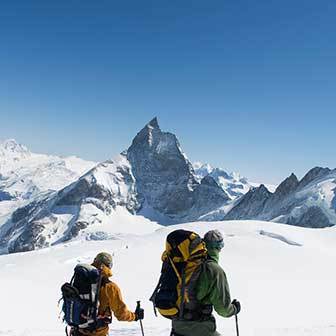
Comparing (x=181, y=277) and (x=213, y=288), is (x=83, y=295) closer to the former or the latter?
(x=181, y=277)

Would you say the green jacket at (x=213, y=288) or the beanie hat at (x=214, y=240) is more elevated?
the beanie hat at (x=214, y=240)

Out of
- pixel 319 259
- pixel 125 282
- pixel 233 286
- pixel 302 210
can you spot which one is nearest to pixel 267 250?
pixel 319 259

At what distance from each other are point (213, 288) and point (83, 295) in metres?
2.16

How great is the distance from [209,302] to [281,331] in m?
8.73

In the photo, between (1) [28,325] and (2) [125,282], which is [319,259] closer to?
(2) [125,282]

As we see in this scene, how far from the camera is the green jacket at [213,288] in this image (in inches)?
220

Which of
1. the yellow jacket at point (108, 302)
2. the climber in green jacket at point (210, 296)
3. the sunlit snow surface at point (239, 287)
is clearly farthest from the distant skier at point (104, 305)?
the sunlit snow surface at point (239, 287)

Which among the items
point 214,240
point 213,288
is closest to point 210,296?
point 213,288

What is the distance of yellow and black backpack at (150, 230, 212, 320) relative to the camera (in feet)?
18.3

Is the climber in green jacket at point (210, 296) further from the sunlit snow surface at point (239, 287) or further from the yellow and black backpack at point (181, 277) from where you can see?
the sunlit snow surface at point (239, 287)

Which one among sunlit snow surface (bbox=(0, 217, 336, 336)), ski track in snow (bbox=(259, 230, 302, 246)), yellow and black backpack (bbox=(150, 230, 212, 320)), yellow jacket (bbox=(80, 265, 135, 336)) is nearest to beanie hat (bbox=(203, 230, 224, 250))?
yellow and black backpack (bbox=(150, 230, 212, 320))

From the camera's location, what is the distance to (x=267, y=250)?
38.0 meters

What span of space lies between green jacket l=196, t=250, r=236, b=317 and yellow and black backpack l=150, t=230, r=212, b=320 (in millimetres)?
68

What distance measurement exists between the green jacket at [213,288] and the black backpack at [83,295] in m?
1.82
